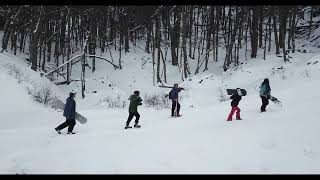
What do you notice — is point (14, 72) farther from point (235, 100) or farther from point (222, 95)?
point (235, 100)

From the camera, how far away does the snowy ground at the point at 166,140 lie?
10.3 metres

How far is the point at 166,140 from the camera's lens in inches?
497

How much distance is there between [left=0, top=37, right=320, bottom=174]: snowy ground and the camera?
404 inches

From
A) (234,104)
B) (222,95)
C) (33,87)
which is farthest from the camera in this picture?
(222,95)

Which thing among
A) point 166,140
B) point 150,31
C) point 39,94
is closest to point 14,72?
point 39,94

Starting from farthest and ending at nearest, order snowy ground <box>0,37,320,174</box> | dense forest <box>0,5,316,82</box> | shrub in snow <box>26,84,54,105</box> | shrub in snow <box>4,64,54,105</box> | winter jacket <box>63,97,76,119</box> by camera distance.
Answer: dense forest <box>0,5,316,82</box> < shrub in snow <box>4,64,54,105</box> < shrub in snow <box>26,84,54,105</box> < winter jacket <box>63,97,76,119</box> < snowy ground <box>0,37,320,174</box>

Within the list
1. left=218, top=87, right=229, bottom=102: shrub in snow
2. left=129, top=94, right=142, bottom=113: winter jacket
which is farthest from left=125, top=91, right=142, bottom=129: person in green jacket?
left=218, top=87, right=229, bottom=102: shrub in snow

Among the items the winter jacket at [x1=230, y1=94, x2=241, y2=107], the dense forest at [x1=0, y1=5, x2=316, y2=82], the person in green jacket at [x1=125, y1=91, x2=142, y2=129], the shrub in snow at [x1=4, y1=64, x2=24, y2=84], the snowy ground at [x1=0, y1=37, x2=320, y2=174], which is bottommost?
the snowy ground at [x1=0, y1=37, x2=320, y2=174]

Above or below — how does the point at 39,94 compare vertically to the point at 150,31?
below

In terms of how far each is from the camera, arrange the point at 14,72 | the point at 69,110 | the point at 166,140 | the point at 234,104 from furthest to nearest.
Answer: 1. the point at 14,72
2. the point at 234,104
3. the point at 69,110
4. the point at 166,140

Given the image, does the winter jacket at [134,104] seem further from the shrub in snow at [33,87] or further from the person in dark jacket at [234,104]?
the shrub in snow at [33,87]

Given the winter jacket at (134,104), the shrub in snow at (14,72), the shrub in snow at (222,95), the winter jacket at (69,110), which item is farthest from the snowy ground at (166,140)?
the shrub in snow at (222,95)

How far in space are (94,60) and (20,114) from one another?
19131 mm

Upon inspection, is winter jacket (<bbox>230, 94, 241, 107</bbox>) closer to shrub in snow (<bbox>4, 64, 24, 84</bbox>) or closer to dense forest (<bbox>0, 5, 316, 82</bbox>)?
shrub in snow (<bbox>4, 64, 24, 84</bbox>)
